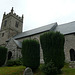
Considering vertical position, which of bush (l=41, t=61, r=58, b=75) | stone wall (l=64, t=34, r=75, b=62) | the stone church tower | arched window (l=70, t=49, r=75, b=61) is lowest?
bush (l=41, t=61, r=58, b=75)

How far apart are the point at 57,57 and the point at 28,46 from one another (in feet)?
15.4

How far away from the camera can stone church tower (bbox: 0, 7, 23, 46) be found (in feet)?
113

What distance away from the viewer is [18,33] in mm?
37000

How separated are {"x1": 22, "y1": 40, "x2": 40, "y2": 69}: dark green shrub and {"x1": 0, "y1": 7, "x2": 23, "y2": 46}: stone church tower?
66.9 ft

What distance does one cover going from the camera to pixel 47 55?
41.8 ft

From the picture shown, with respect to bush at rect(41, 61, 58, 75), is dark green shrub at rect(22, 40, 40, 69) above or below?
above

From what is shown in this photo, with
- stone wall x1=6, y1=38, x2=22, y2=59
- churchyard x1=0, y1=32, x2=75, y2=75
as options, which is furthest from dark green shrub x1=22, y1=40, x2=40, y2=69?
stone wall x1=6, y1=38, x2=22, y2=59

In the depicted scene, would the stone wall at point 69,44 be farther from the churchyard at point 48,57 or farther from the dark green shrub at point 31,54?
the dark green shrub at point 31,54

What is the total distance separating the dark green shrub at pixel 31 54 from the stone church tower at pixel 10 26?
2039 centimetres

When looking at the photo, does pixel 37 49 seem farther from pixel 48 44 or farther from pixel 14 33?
pixel 14 33

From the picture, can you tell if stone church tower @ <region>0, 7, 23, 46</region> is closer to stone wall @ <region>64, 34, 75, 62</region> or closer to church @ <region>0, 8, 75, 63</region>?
church @ <region>0, 8, 75, 63</region>

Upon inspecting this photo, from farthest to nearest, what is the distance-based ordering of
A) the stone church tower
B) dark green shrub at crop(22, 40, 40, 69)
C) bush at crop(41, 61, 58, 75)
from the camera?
the stone church tower
dark green shrub at crop(22, 40, 40, 69)
bush at crop(41, 61, 58, 75)

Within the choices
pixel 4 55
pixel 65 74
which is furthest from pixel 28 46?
pixel 4 55

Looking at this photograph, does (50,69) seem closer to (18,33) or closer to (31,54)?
(31,54)
